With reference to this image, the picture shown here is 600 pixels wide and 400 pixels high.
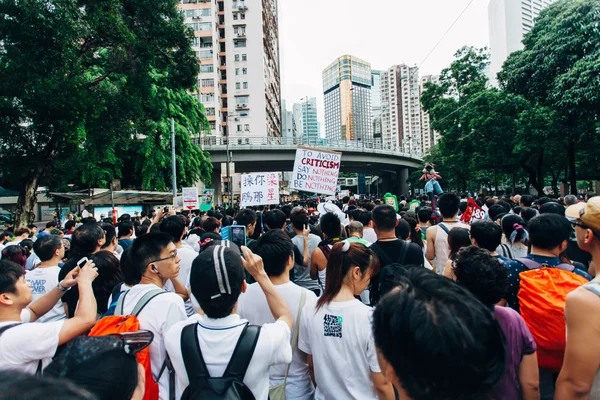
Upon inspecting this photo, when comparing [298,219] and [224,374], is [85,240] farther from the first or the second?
[224,374]

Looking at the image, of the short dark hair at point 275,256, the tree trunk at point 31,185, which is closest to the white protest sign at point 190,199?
the tree trunk at point 31,185

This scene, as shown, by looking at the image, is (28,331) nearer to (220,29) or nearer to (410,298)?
(410,298)

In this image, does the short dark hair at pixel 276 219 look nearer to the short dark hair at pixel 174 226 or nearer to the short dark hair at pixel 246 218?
the short dark hair at pixel 246 218

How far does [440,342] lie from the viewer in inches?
41.9

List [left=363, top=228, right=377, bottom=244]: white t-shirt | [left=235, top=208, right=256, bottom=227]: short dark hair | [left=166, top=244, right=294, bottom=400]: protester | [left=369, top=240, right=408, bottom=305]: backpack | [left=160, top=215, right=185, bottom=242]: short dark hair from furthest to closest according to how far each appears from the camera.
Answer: [left=235, top=208, right=256, bottom=227]: short dark hair, [left=363, top=228, right=377, bottom=244]: white t-shirt, [left=160, top=215, right=185, bottom=242]: short dark hair, [left=369, top=240, right=408, bottom=305]: backpack, [left=166, top=244, right=294, bottom=400]: protester

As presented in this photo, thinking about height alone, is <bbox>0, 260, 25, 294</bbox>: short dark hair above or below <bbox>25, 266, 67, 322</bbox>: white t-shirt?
above

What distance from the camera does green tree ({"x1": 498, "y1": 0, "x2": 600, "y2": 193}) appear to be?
15375 mm

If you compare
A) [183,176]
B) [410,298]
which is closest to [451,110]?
[183,176]

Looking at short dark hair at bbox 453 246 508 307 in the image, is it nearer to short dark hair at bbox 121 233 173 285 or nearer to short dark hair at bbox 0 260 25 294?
short dark hair at bbox 121 233 173 285

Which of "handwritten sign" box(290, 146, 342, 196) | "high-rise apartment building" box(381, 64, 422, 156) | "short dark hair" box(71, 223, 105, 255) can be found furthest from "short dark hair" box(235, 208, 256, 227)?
"high-rise apartment building" box(381, 64, 422, 156)

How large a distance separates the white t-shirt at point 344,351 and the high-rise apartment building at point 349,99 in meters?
132

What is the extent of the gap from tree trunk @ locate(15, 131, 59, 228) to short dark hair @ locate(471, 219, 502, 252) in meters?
15.6

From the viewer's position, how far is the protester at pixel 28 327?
1862mm

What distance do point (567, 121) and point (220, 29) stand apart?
161 feet
